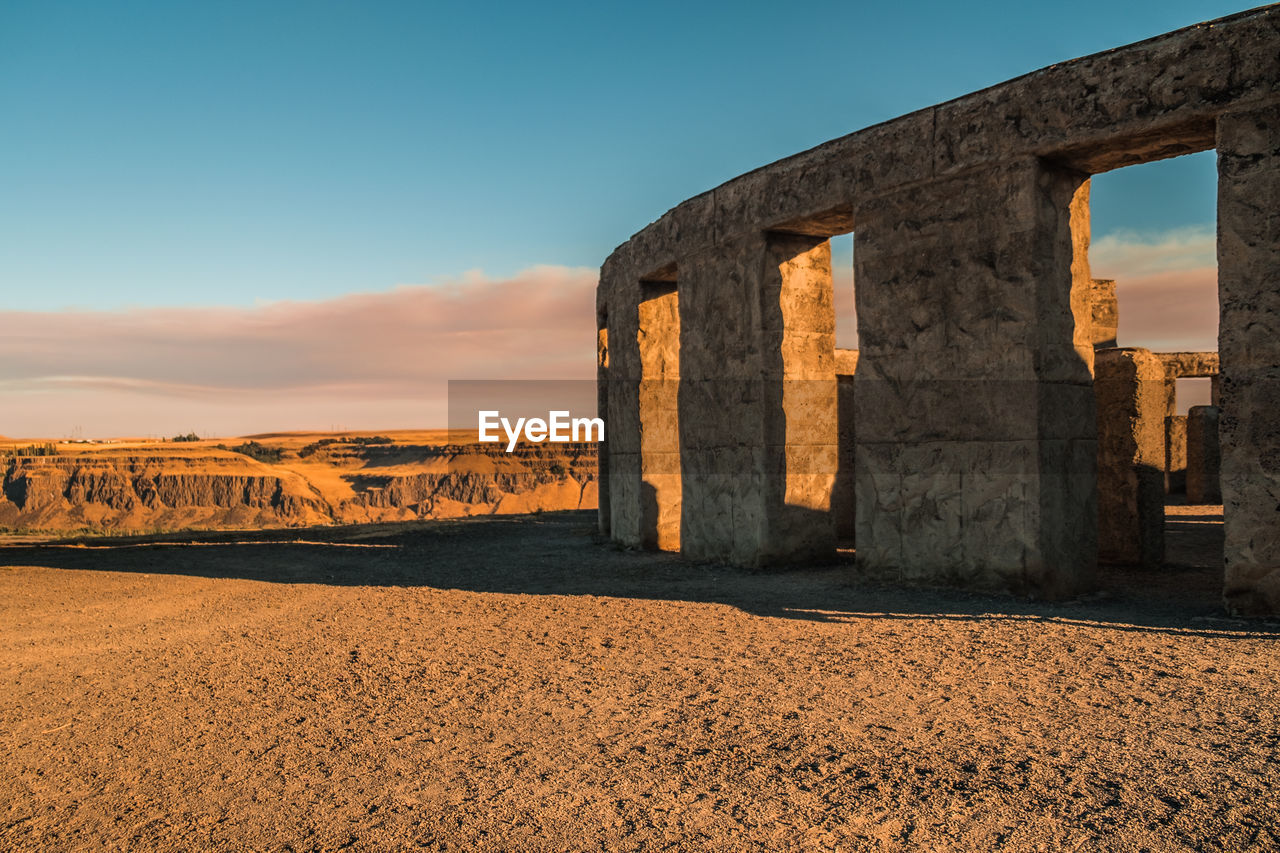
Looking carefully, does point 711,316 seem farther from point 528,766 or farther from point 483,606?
point 528,766

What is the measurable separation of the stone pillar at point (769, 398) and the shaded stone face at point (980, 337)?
0.08 feet

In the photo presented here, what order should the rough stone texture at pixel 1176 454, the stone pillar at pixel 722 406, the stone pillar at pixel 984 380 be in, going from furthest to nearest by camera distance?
the rough stone texture at pixel 1176 454 < the stone pillar at pixel 722 406 < the stone pillar at pixel 984 380

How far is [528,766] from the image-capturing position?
3.31 m

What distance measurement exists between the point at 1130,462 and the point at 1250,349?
274cm

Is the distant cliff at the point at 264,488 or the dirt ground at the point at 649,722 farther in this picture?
the distant cliff at the point at 264,488

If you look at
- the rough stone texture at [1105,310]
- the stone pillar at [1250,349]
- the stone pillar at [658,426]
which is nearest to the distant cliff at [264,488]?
the stone pillar at [658,426]

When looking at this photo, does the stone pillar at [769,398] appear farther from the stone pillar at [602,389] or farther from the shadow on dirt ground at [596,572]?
the stone pillar at [602,389]

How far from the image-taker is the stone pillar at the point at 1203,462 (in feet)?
45.9

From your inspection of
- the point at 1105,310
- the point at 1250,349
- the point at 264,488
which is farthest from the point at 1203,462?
the point at 264,488

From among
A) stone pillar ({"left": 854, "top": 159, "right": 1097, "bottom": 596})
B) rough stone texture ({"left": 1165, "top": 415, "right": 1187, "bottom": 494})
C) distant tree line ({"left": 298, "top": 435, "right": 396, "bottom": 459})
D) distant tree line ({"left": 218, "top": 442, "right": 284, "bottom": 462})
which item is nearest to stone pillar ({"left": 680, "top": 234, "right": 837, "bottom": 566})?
stone pillar ({"left": 854, "top": 159, "right": 1097, "bottom": 596})

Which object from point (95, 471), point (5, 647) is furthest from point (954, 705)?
point (95, 471)

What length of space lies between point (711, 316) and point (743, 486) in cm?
176

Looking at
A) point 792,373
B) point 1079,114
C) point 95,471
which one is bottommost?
point 95,471

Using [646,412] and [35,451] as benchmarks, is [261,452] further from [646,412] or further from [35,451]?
[646,412]
